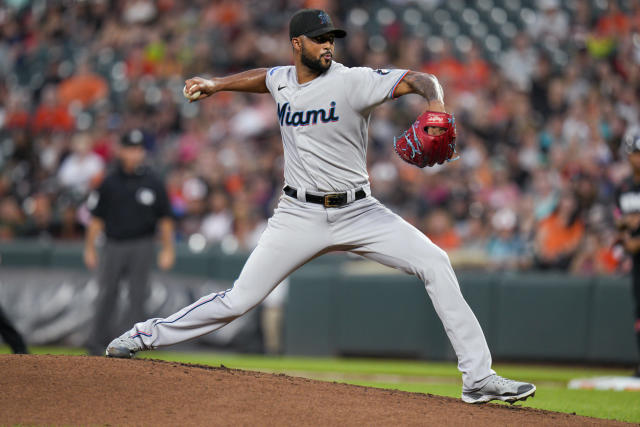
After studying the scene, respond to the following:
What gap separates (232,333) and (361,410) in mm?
6688

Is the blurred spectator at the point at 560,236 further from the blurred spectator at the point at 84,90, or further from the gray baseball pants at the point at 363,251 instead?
the blurred spectator at the point at 84,90

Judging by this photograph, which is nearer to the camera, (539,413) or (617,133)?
(539,413)

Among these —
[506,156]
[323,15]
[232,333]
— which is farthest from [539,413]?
[506,156]

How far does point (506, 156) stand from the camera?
42.1ft

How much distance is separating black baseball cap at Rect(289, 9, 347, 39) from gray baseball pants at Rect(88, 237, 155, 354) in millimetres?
4511

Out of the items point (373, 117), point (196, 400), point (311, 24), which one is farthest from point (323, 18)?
point (373, 117)

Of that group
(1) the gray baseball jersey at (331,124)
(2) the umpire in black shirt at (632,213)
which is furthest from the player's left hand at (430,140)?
(2) the umpire in black shirt at (632,213)

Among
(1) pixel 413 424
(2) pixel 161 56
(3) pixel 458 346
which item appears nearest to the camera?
(1) pixel 413 424

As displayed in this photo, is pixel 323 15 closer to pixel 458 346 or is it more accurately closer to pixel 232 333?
pixel 458 346

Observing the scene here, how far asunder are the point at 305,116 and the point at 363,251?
0.83 meters

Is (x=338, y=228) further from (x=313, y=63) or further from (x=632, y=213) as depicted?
Answer: (x=632, y=213)

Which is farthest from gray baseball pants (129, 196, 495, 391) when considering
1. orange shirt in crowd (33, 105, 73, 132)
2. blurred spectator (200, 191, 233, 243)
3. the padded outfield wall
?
orange shirt in crowd (33, 105, 73, 132)

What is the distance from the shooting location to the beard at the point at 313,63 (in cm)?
495

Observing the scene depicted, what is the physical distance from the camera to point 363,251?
5027 millimetres
